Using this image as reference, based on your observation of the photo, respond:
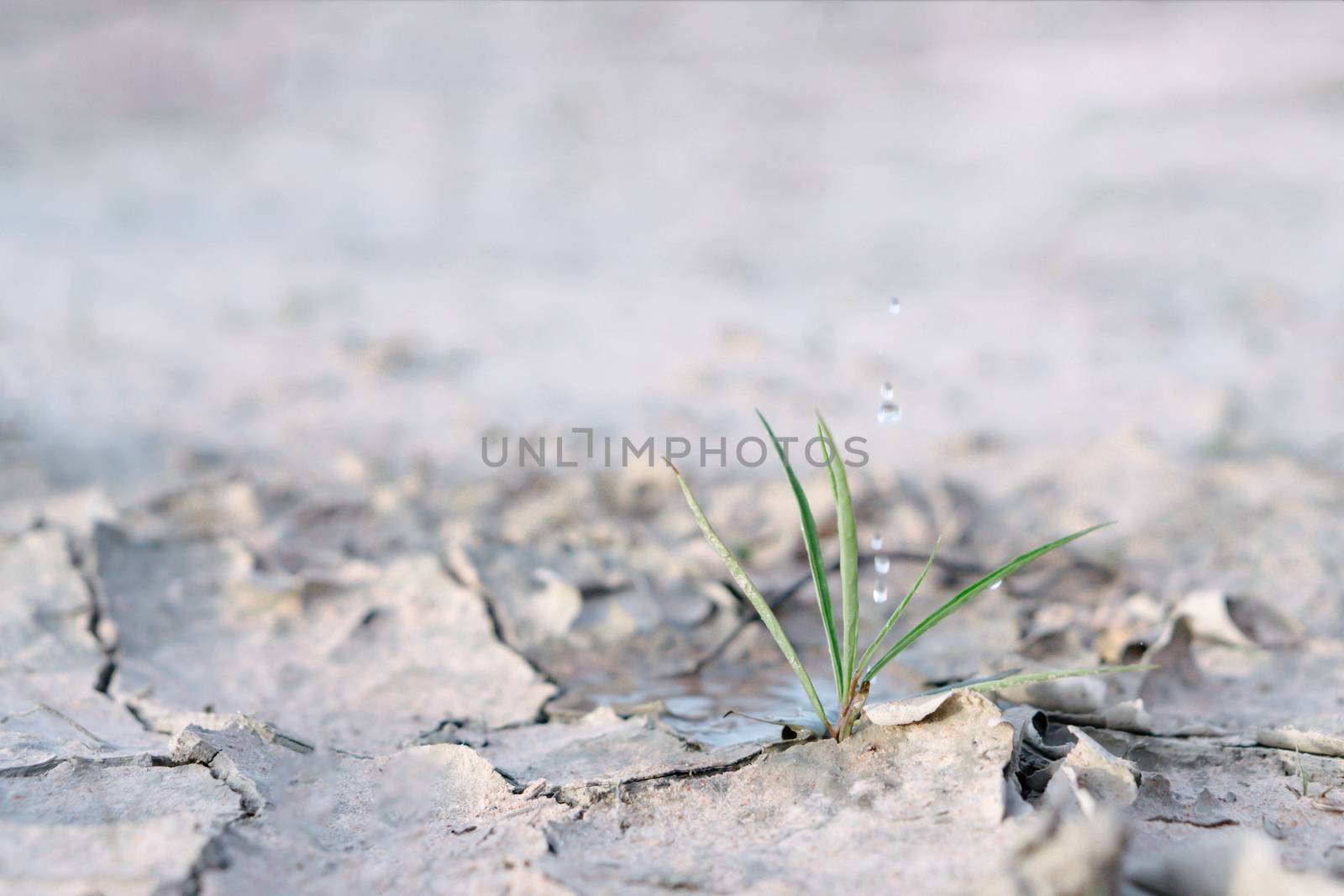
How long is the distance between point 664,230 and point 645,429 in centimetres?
181

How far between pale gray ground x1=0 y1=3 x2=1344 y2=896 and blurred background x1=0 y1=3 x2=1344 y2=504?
23 mm

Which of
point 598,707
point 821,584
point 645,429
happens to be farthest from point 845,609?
point 645,429

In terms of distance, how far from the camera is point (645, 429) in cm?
299

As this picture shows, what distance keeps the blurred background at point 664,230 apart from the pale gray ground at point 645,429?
0.9 inches

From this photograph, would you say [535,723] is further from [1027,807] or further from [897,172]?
[897,172]

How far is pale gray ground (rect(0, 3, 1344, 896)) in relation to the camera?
112 cm

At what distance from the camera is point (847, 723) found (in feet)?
4.04

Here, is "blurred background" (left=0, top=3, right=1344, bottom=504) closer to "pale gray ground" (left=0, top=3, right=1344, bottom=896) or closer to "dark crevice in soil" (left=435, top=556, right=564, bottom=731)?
"pale gray ground" (left=0, top=3, right=1344, bottom=896)

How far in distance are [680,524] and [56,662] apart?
48.8 inches

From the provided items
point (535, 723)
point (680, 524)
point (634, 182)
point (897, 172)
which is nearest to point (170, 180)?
point (634, 182)

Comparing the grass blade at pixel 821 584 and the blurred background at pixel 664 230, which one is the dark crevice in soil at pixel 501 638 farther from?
the blurred background at pixel 664 230

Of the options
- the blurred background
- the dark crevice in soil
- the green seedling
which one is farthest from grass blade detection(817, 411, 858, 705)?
the blurred background

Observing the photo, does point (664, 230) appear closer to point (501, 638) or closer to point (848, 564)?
point (501, 638)

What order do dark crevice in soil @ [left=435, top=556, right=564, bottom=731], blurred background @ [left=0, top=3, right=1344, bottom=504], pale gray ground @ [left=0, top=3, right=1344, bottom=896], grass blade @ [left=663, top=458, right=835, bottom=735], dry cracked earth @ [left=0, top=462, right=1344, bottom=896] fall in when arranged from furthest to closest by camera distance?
blurred background @ [left=0, top=3, right=1344, bottom=504] → dark crevice in soil @ [left=435, top=556, right=564, bottom=731] → grass blade @ [left=663, top=458, right=835, bottom=735] → pale gray ground @ [left=0, top=3, right=1344, bottom=896] → dry cracked earth @ [left=0, top=462, right=1344, bottom=896]
